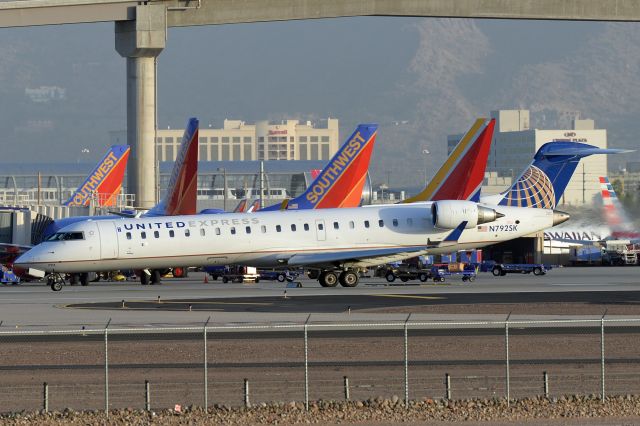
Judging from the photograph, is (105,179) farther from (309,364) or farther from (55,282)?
(309,364)

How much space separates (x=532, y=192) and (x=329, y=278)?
1149cm

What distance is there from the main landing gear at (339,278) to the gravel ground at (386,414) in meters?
32.7

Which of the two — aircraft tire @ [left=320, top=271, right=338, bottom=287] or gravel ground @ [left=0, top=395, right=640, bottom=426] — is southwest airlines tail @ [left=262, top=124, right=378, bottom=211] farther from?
gravel ground @ [left=0, top=395, right=640, bottom=426]

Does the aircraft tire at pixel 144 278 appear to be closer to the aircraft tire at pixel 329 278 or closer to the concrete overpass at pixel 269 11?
the aircraft tire at pixel 329 278

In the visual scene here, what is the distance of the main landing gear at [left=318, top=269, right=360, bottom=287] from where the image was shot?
5625 centimetres

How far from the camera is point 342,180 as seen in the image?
68.6m

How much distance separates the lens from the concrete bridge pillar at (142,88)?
64.1 m

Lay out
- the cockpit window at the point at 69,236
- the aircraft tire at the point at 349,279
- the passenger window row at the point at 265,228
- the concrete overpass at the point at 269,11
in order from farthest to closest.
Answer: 1. the concrete overpass at the point at 269,11
2. the aircraft tire at the point at 349,279
3. the passenger window row at the point at 265,228
4. the cockpit window at the point at 69,236

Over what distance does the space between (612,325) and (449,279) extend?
32342 mm

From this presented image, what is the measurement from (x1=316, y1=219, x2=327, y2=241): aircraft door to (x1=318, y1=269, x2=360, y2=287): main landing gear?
1.70 meters

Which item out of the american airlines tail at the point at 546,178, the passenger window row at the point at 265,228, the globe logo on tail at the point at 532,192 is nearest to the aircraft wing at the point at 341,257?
the passenger window row at the point at 265,228

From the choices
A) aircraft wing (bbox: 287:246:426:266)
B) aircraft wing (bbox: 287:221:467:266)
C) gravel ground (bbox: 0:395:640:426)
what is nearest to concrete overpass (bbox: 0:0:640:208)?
aircraft wing (bbox: 287:221:467:266)

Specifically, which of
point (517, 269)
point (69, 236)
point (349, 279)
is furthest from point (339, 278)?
point (517, 269)

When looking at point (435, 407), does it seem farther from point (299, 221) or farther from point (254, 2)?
point (254, 2)
